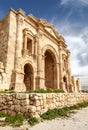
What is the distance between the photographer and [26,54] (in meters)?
17.1

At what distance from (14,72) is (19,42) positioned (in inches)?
147

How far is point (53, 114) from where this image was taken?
762cm

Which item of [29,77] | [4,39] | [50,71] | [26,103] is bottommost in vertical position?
[26,103]

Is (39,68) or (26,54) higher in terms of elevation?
(26,54)

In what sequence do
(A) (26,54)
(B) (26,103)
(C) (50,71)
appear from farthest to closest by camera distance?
(C) (50,71) < (A) (26,54) < (B) (26,103)

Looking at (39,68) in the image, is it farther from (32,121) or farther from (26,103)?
(32,121)

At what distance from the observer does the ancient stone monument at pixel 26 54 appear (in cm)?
1454

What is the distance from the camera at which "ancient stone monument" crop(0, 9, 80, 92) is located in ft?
47.7

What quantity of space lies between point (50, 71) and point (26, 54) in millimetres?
8450

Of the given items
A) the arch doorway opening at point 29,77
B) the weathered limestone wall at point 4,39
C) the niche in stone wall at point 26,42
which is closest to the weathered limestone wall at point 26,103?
the weathered limestone wall at point 4,39

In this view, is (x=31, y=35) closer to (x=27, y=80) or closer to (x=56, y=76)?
(x=27, y=80)

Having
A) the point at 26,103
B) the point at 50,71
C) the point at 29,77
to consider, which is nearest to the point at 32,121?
the point at 26,103

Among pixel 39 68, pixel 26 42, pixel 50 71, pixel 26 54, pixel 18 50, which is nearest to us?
pixel 18 50

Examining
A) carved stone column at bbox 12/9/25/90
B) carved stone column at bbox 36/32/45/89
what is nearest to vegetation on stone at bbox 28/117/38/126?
carved stone column at bbox 12/9/25/90
